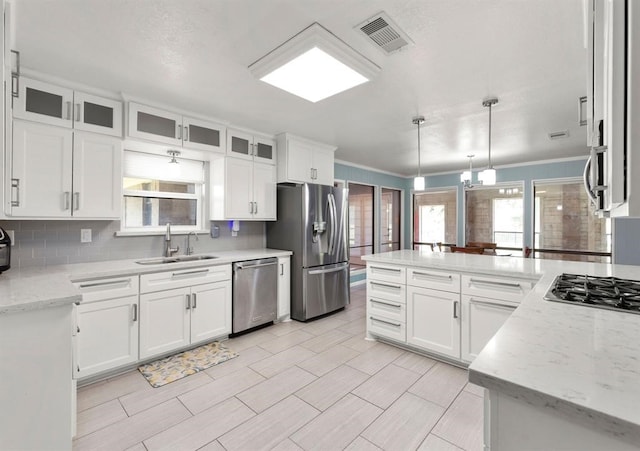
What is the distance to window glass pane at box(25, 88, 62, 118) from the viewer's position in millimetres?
2301

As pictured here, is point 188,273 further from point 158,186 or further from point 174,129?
point 174,129

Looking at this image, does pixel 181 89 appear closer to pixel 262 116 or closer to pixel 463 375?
pixel 262 116

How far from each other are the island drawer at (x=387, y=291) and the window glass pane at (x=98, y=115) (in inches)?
114

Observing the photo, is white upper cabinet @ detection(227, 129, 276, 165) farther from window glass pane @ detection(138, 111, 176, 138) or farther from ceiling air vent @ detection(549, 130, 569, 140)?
ceiling air vent @ detection(549, 130, 569, 140)

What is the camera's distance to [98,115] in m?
2.62

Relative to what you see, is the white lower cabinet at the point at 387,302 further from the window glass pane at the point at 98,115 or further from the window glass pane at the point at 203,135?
the window glass pane at the point at 98,115

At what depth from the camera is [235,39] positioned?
6.20 feet

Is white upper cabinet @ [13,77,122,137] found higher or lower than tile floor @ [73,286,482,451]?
higher

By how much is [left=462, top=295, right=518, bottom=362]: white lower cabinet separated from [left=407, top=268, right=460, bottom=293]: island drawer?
0.44ft

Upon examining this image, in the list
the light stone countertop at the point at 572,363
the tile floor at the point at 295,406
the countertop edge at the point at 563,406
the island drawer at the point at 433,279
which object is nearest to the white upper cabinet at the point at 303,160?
the island drawer at the point at 433,279

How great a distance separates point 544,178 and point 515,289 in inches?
167

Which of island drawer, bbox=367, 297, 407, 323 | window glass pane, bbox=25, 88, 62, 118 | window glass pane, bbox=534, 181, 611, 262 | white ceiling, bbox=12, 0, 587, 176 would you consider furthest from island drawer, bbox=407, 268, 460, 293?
window glass pane, bbox=534, 181, 611, 262

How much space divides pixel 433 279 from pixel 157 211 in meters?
3.02

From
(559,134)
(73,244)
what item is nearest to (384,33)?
(73,244)
